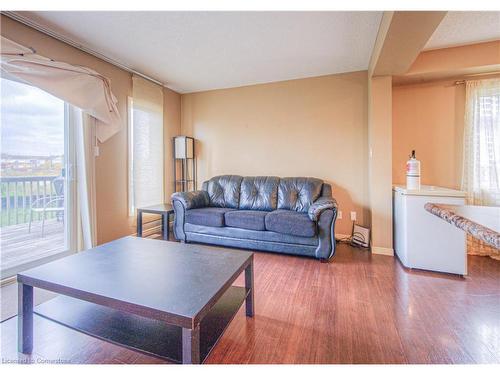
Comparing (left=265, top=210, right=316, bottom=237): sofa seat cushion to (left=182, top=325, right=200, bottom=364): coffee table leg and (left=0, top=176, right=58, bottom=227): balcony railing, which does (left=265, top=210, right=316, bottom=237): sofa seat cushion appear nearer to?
(left=182, top=325, right=200, bottom=364): coffee table leg

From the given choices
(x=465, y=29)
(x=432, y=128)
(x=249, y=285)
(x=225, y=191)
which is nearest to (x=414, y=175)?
(x=432, y=128)

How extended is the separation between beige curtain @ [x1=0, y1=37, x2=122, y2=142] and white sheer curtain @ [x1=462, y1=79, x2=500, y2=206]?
4124 millimetres

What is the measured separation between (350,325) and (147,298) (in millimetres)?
1258

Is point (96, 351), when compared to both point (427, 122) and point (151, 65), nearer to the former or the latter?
point (151, 65)

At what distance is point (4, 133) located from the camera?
2076 mm

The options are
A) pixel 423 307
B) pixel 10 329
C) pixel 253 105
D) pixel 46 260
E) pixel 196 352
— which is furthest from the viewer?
pixel 253 105

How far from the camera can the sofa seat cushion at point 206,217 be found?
2.93 m

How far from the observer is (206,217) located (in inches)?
117

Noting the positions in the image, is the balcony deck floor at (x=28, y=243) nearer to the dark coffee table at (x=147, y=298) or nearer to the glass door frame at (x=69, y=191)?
the glass door frame at (x=69, y=191)

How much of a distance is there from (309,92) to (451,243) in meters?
2.50

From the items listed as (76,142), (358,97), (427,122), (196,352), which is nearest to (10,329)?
(196,352)

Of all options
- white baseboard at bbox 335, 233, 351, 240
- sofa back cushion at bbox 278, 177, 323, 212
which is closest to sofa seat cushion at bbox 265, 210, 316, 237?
sofa back cushion at bbox 278, 177, 323, 212

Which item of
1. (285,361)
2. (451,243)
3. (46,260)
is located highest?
(451,243)

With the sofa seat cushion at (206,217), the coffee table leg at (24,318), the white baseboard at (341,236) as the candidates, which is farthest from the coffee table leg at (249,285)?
the white baseboard at (341,236)
